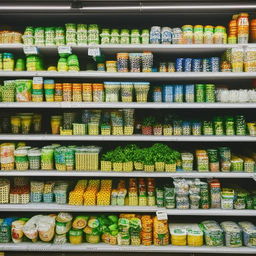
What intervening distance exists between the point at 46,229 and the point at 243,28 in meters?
3.17

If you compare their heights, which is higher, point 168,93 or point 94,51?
point 94,51

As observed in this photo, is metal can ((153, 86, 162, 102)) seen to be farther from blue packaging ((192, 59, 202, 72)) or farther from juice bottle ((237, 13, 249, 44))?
juice bottle ((237, 13, 249, 44))


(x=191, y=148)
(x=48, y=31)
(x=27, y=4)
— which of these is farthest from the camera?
(x=191, y=148)

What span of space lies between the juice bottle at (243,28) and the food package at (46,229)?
3.00 meters

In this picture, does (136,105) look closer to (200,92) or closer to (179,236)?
(200,92)

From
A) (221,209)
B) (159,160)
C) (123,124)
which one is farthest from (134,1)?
(221,209)

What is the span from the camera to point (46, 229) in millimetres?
2957

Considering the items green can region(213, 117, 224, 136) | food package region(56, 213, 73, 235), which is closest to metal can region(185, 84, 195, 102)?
green can region(213, 117, 224, 136)

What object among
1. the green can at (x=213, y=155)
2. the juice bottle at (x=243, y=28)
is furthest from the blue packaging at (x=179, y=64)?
the green can at (x=213, y=155)

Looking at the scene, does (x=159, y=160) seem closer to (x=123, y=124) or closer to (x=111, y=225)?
(x=123, y=124)

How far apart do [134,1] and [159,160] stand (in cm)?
181

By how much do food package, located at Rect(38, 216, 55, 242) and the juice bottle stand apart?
3.00m

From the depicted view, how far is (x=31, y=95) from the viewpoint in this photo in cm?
315

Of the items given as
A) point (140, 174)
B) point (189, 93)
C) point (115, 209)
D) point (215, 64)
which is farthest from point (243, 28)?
point (115, 209)
